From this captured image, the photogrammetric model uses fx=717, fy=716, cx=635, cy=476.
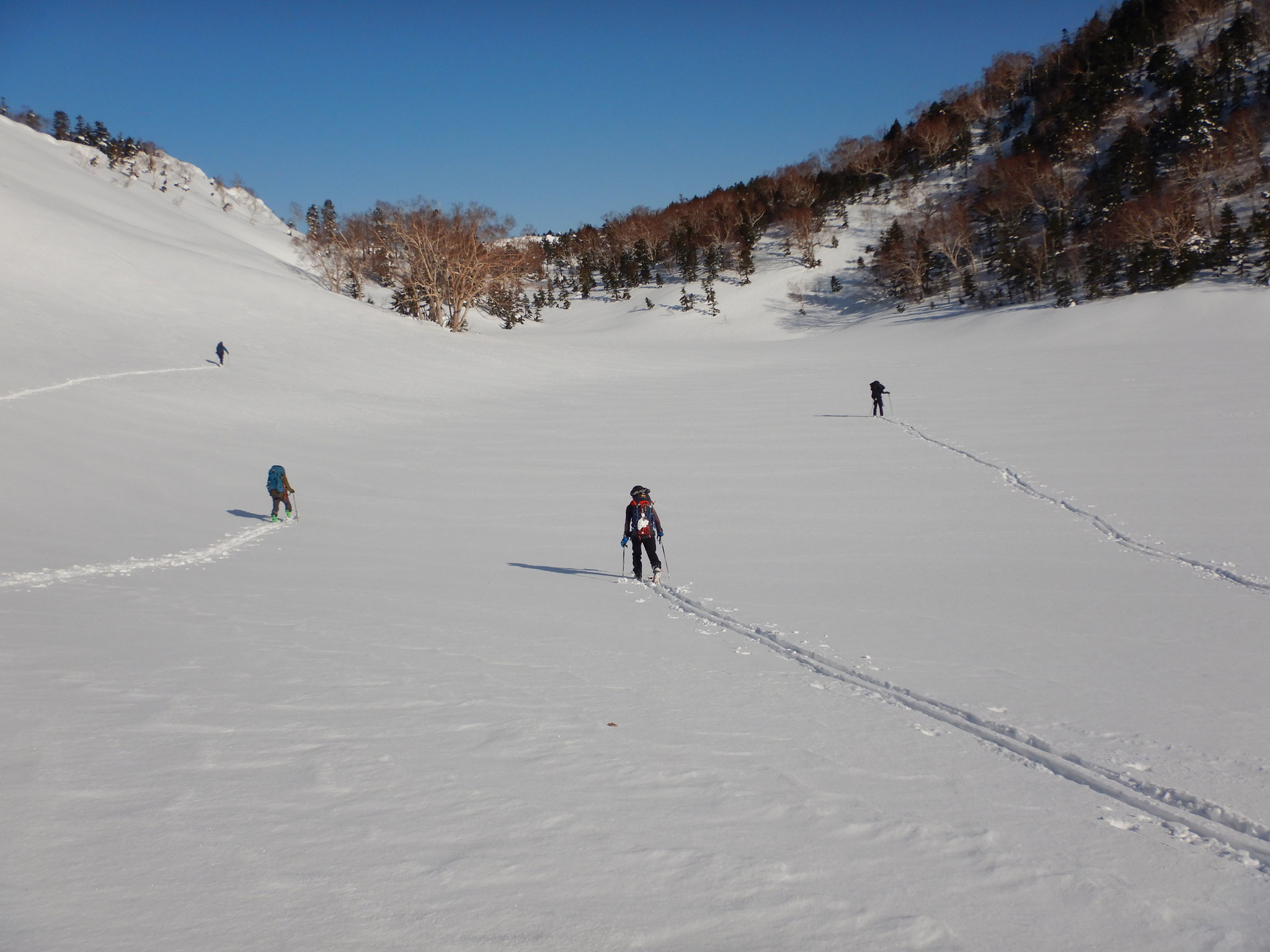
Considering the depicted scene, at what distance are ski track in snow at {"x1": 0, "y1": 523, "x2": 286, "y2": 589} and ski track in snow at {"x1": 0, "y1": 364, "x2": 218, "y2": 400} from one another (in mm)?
13867

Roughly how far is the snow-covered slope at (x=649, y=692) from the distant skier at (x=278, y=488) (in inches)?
23.0

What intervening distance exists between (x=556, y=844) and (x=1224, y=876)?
322 cm

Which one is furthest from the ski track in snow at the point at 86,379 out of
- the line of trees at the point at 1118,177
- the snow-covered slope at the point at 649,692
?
the line of trees at the point at 1118,177

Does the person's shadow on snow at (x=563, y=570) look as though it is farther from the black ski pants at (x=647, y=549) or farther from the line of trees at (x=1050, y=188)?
the line of trees at (x=1050, y=188)

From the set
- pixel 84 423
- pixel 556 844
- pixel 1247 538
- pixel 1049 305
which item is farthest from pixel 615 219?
pixel 556 844

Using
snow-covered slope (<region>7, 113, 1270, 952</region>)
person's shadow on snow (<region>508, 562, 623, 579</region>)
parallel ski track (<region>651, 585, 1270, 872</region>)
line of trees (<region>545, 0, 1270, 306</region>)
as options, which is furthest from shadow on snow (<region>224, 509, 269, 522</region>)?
line of trees (<region>545, 0, 1270, 306</region>)

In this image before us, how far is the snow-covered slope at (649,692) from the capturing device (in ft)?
10.5

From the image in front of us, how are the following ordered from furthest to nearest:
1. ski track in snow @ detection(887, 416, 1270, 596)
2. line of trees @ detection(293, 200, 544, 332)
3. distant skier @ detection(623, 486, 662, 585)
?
line of trees @ detection(293, 200, 544, 332), distant skier @ detection(623, 486, 662, 585), ski track in snow @ detection(887, 416, 1270, 596)

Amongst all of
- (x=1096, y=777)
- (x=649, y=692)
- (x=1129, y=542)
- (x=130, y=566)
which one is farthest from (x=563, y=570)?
(x=1129, y=542)

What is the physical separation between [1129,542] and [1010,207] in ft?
206

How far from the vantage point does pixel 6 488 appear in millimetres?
14711

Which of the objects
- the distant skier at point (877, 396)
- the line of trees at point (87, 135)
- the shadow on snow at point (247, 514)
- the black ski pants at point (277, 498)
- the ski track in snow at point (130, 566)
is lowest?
the ski track in snow at point (130, 566)

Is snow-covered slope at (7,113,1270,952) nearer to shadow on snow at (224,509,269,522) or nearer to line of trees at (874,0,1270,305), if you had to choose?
shadow on snow at (224,509,269,522)

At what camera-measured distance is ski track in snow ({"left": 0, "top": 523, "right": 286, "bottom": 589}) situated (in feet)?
31.1
